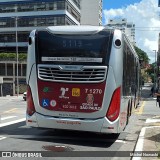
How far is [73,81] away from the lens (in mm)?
11414

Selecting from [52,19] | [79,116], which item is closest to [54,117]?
[79,116]

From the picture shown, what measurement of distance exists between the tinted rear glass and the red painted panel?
Answer: 2.24 feet

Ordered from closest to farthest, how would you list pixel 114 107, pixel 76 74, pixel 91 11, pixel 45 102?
pixel 114 107 < pixel 76 74 < pixel 45 102 < pixel 91 11

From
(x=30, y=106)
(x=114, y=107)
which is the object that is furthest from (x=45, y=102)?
(x=114, y=107)

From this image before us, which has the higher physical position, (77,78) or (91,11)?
(91,11)

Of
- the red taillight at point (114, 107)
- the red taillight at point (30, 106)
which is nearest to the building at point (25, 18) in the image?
the red taillight at point (30, 106)

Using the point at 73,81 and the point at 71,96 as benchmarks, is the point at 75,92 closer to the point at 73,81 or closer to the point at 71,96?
the point at 71,96

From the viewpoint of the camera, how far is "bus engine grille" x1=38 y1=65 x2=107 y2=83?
11.3 m

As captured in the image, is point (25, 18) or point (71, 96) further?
point (25, 18)

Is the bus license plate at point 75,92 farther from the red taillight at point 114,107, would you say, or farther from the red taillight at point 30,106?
the red taillight at point 30,106

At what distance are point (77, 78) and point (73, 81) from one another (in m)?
0.14

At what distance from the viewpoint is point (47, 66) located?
1174 centimetres

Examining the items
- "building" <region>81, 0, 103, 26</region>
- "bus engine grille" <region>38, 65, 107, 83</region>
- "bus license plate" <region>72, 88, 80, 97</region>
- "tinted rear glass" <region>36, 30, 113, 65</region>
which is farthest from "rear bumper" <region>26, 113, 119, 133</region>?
"building" <region>81, 0, 103, 26</region>

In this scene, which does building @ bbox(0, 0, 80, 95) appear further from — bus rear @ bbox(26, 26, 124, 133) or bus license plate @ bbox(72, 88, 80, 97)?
bus license plate @ bbox(72, 88, 80, 97)
